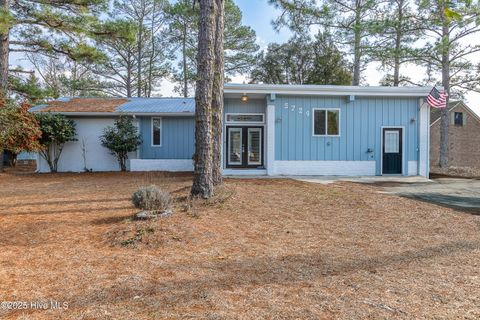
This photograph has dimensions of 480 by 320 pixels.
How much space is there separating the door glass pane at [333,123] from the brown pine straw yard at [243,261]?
5813 millimetres

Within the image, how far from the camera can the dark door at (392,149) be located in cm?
1268

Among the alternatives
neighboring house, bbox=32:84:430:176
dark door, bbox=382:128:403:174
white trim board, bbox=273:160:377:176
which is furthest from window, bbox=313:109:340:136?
dark door, bbox=382:128:403:174

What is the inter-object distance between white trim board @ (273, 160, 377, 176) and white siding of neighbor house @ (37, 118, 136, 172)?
23.7 feet

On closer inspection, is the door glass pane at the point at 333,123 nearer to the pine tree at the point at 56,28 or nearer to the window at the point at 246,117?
the window at the point at 246,117

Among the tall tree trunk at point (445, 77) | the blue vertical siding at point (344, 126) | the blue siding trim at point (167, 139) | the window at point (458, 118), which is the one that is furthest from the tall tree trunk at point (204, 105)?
the window at point (458, 118)

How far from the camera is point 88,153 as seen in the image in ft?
50.5

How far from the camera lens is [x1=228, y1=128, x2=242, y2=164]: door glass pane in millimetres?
13945

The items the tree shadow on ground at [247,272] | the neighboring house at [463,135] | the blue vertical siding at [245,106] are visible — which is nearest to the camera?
the tree shadow on ground at [247,272]

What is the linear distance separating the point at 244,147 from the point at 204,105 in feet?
24.7

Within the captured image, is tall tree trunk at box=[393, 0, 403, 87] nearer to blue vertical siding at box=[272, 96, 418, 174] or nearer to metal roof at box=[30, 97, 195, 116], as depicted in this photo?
blue vertical siding at box=[272, 96, 418, 174]

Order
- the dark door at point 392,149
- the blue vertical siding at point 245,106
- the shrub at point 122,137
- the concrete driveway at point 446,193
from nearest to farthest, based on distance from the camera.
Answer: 1. the concrete driveway at point 446,193
2. the dark door at point 392,149
3. the blue vertical siding at point 245,106
4. the shrub at point 122,137

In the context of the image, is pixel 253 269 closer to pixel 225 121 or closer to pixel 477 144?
pixel 225 121

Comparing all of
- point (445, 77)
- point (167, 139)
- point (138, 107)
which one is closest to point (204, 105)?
point (167, 139)

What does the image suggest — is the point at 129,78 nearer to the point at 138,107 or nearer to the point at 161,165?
the point at 138,107
